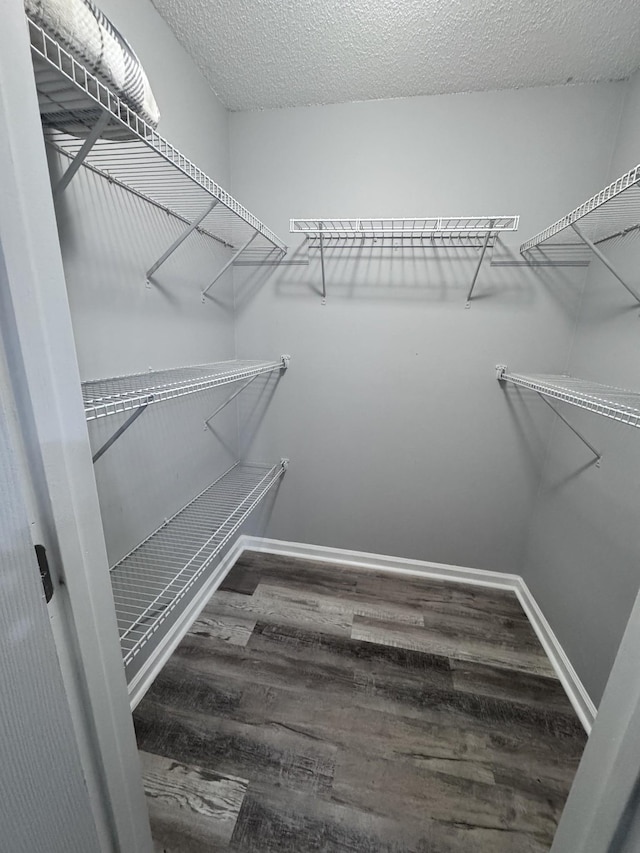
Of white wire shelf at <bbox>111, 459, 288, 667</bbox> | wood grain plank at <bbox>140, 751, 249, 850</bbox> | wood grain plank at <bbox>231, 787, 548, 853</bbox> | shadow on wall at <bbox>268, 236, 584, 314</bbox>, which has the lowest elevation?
wood grain plank at <bbox>140, 751, 249, 850</bbox>

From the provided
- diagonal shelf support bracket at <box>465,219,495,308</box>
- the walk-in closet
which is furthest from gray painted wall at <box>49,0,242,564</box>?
diagonal shelf support bracket at <box>465,219,495,308</box>

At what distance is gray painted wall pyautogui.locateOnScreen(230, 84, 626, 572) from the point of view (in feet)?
4.52

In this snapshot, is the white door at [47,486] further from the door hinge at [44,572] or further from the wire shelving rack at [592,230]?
the wire shelving rack at [592,230]

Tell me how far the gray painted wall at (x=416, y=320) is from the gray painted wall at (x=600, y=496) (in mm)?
107

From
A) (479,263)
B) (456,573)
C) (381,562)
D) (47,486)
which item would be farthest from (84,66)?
(456,573)

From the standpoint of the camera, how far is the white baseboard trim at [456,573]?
134 centimetres

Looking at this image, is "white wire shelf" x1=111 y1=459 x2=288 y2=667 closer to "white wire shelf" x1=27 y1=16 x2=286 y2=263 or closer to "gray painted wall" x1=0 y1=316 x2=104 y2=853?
"gray painted wall" x1=0 y1=316 x2=104 y2=853

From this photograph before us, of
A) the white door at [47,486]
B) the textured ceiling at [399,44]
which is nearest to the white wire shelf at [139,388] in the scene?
the white door at [47,486]

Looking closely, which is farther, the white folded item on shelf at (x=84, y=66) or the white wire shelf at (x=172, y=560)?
the white wire shelf at (x=172, y=560)

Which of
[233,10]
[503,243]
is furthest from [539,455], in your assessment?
[233,10]

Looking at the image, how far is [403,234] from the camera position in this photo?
151 centimetres

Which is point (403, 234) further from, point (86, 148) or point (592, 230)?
point (86, 148)

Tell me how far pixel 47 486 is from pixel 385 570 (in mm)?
1853

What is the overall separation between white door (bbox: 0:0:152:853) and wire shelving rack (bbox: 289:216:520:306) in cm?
121
